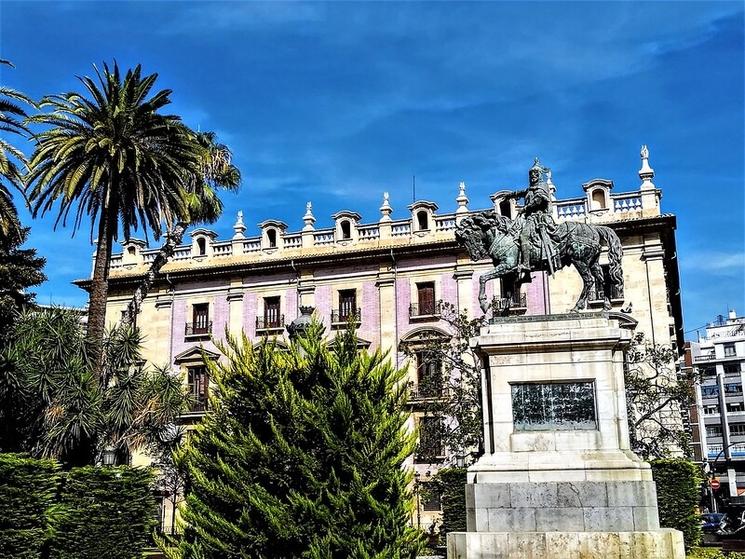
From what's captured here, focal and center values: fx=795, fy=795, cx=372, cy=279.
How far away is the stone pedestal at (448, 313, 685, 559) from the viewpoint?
1265 cm

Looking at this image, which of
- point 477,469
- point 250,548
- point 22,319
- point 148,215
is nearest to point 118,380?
point 22,319

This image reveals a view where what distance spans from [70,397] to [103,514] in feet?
16.6

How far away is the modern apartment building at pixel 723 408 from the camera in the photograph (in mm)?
91137

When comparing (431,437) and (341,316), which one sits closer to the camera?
(431,437)

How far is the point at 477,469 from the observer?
13492mm

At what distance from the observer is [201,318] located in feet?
154

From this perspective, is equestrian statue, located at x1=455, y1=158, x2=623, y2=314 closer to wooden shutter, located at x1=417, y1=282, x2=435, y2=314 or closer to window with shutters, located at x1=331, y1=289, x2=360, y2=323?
wooden shutter, located at x1=417, y1=282, x2=435, y2=314

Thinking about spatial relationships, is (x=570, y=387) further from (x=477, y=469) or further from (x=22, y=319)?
(x=22, y=319)

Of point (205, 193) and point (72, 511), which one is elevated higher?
point (205, 193)

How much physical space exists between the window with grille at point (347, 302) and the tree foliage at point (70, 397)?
1369 cm

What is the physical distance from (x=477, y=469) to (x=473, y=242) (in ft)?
16.0

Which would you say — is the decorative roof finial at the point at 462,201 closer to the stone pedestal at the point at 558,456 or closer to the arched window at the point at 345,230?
the arched window at the point at 345,230

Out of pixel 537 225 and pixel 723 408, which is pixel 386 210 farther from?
pixel 723 408

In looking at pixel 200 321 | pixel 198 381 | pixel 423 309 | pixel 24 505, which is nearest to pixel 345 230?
pixel 423 309
